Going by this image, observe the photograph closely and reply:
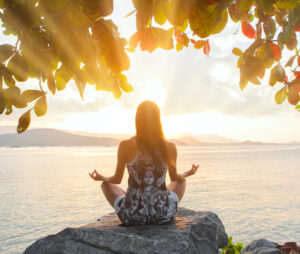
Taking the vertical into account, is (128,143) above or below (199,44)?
below

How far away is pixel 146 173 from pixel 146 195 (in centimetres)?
33

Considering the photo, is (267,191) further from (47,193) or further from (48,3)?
(48,3)

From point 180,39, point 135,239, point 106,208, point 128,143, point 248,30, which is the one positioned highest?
point 180,39

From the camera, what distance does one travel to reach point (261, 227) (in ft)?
27.8

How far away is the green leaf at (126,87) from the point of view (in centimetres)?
163

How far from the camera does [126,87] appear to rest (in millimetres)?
1649

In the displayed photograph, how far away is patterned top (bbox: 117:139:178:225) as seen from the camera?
4.11 m

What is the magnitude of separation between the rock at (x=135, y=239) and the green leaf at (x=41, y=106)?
A: 2.72m

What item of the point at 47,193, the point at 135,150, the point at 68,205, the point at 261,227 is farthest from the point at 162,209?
the point at 47,193

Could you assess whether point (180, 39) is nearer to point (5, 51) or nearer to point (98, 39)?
point (98, 39)

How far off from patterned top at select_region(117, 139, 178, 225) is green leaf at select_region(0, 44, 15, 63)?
10.3 feet

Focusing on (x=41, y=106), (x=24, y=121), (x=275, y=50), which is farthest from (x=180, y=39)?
(x=24, y=121)

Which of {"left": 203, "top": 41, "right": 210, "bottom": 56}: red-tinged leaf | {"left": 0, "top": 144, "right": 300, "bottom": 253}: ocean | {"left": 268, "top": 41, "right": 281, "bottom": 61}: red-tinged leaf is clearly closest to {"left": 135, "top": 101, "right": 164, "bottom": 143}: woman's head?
{"left": 203, "top": 41, "right": 210, "bottom": 56}: red-tinged leaf

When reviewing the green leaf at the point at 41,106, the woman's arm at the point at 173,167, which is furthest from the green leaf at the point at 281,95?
the woman's arm at the point at 173,167
